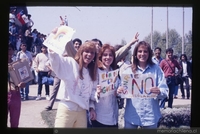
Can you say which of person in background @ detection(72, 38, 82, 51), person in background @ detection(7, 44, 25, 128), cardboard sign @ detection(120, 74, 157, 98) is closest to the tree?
cardboard sign @ detection(120, 74, 157, 98)

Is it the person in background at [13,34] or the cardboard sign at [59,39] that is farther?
the person in background at [13,34]

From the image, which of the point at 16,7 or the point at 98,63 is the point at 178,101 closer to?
the point at 98,63

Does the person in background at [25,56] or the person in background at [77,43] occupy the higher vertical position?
the person in background at [77,43]

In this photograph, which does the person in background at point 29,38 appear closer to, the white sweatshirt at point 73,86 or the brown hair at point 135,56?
the white sweatshirt at point 73,86

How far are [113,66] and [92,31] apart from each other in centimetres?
50

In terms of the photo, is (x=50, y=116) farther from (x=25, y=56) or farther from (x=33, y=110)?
(x=25, y=56)

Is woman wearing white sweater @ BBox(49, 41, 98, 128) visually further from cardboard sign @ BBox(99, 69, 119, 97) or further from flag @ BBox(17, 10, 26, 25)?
flag @ BBox(17, 10, 26, 25)

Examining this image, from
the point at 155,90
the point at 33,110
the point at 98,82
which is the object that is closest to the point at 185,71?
the point at 155,90

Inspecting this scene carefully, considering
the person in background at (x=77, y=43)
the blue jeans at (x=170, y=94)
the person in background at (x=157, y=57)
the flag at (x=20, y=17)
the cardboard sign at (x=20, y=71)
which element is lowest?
the blue jeans at (x=170, y=94)

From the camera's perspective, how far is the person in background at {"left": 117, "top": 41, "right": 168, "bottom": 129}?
12.7ft

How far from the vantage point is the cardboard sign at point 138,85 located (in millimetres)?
3881

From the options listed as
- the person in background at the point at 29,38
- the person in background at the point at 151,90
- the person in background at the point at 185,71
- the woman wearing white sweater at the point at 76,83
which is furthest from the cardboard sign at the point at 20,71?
the person in background at the point at 185,71

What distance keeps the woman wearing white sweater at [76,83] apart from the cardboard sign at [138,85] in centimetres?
39
